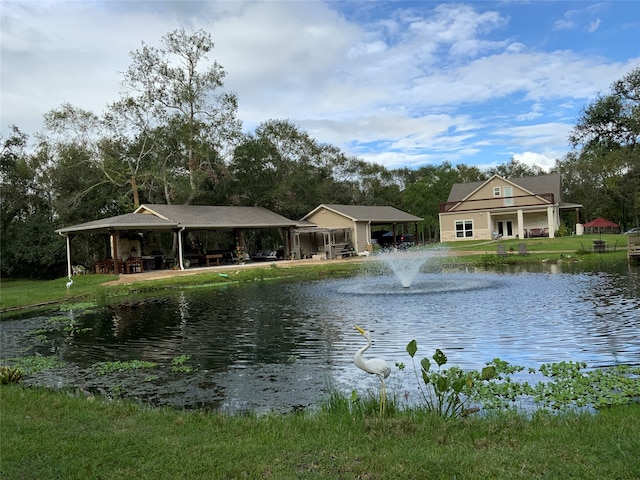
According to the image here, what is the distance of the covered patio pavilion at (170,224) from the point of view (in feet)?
99.1

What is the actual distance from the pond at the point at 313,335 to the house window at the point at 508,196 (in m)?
26.2

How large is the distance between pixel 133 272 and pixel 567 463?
97.8ft

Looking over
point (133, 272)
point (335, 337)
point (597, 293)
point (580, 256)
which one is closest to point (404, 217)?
point (580, 256)

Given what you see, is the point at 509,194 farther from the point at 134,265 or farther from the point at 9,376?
the point at 9,376

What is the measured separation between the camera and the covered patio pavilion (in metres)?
30.2

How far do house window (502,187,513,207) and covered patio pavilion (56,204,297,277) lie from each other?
18958 mm

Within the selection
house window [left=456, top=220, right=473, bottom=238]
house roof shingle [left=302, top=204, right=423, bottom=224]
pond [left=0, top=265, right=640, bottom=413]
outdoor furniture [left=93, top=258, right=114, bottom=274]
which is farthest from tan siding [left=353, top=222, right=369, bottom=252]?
pond [left=0, top=265, right=640, bottom=413]

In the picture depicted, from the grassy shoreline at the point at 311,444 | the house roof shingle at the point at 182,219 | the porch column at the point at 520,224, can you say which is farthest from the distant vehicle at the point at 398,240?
the grassy shoreline at the point at 311,444

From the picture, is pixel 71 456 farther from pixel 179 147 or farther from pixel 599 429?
pixel 179 147

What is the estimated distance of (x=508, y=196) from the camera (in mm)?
45469

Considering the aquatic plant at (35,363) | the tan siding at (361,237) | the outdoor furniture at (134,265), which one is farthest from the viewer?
the tan siding at (361,237)

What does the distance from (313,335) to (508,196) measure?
38068 mm

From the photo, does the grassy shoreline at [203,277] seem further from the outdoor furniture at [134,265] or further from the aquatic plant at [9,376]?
the aquatic plant at [9,376]

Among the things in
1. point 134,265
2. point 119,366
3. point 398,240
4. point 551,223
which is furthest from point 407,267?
point 398,240
